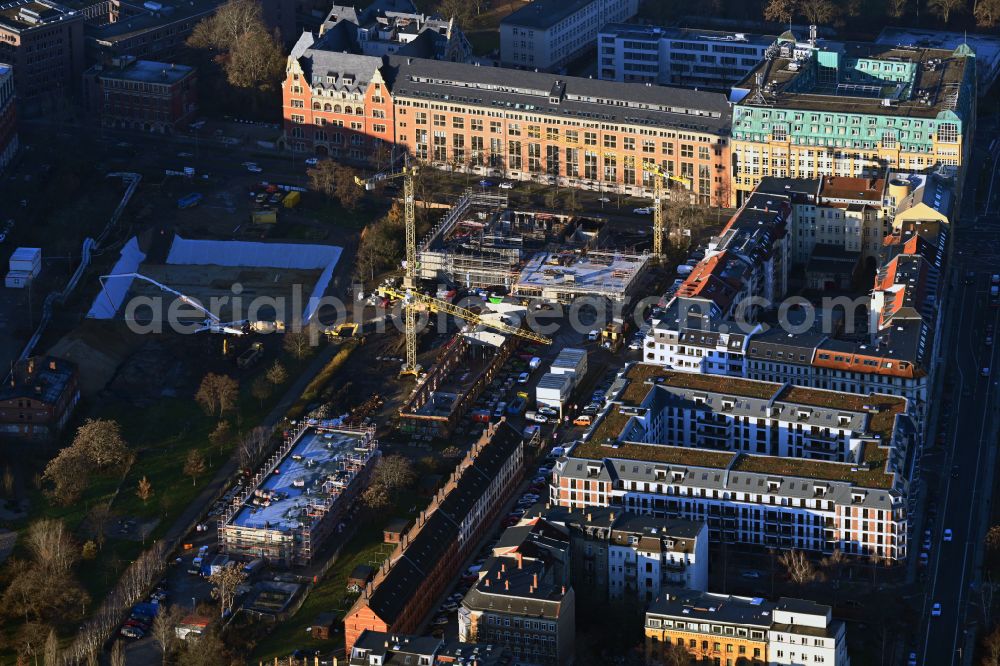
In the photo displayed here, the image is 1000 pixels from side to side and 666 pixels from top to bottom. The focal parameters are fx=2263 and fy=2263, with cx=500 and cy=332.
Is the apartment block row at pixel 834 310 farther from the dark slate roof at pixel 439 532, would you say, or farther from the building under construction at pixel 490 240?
the dark slate roof at pixel 439 532

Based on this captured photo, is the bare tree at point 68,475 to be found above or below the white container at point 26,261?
below

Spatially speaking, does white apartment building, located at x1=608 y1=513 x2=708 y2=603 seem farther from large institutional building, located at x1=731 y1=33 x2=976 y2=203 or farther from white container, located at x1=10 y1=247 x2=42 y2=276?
white container, located at x1=10 y1=247 x2=42 y2=276

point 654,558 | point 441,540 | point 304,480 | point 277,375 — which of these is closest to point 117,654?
point 441,540

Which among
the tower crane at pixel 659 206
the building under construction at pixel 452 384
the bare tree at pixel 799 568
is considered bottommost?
the bare tree at pixel 799 568

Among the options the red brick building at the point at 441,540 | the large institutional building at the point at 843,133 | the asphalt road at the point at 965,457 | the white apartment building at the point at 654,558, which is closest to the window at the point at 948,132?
the large institutional building at the point at 843,133

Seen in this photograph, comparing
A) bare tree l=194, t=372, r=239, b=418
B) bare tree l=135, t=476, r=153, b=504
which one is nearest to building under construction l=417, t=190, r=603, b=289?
bare tree l=194, t=372, r=239, b=418

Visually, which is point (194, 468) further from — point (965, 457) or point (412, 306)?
point (965, 457)
